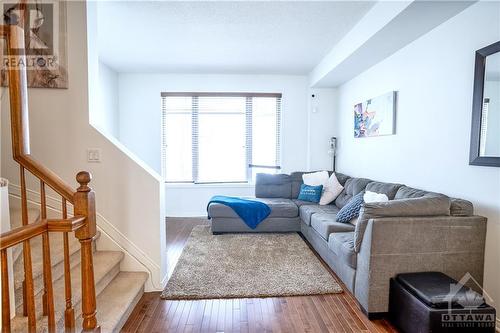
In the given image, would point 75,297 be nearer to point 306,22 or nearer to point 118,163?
point 118,163

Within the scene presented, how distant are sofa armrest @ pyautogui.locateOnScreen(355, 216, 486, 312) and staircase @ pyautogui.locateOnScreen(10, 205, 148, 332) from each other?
1873mm

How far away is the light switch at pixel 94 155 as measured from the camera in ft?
7.80

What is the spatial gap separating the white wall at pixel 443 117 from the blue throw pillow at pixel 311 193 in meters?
0.92

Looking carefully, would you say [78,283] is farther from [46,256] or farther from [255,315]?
[255,315]

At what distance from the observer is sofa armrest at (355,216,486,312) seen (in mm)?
2010

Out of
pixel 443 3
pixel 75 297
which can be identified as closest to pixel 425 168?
pixel 443 3

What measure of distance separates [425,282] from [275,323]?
112cm

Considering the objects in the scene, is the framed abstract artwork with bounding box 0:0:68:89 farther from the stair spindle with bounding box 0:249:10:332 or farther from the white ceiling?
the stair spindle with bounding box 0:249:10:332

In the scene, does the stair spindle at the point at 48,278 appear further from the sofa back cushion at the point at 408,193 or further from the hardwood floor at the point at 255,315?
the sofa back cushion at the point at 408,193

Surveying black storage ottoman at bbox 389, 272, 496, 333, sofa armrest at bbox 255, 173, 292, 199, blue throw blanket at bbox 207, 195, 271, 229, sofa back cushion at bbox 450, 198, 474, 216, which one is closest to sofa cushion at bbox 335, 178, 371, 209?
sofa armrest at bbox 255, 173, 292, 199

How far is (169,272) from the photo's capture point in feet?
9.27

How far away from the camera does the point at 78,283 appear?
76.4 inches

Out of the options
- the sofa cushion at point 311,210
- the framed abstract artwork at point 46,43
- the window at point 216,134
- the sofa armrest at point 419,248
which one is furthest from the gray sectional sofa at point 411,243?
the window at point 216,134

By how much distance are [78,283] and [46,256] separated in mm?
850
